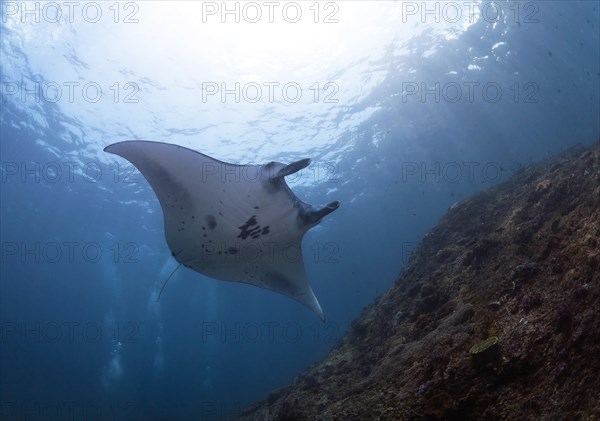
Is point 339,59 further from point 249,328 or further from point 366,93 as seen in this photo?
point 249,328

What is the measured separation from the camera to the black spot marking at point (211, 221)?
5332mm

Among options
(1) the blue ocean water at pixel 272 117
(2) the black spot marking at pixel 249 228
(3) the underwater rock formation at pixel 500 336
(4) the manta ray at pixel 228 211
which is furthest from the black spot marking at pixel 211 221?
(1) the blue ocean water at pixel 272 117

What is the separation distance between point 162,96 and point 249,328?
217 feet

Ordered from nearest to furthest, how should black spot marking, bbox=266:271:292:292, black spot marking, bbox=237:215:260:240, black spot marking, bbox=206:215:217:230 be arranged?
black spot marking, bbox=237:215:260:240
black spot marking, bbox=206:215:217:230
black spot marking, bbox=266:271:292:292

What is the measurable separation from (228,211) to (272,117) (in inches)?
636

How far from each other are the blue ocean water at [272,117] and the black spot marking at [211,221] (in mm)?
12522

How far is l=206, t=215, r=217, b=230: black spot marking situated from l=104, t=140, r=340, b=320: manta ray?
0.02 metres

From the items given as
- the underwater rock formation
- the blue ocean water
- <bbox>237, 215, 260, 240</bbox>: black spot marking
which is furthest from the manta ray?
the blue ocean water

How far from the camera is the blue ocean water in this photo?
53.5 feet

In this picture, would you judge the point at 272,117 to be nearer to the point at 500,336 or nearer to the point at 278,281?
the point at 278,281

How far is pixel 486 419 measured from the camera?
282 cm

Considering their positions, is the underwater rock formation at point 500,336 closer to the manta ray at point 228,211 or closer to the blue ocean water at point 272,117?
the manta ray at point 228,211

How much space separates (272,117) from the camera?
20.4 meters

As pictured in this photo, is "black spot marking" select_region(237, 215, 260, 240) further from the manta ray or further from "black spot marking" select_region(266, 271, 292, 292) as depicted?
"black spot marking" select_region(266, 271, 292, 292)
